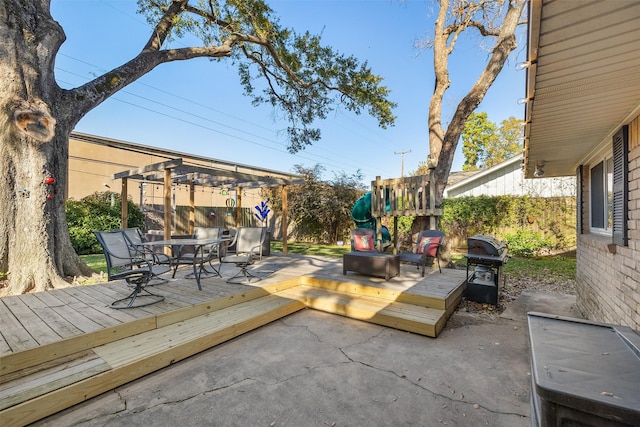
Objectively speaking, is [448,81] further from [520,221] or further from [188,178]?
[188,178]

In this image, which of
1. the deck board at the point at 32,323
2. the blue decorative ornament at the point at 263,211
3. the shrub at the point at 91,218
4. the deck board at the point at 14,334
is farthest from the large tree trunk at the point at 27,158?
the blue decorative ornament at the point at 263,211

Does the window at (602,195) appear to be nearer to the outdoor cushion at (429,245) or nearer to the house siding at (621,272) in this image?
the house siding at (621,272)

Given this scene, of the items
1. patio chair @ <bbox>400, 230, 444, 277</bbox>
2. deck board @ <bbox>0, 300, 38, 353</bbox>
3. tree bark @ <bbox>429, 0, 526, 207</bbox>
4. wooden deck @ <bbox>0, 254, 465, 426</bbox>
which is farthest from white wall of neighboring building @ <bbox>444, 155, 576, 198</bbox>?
deck board @ <bbox>0, 300, 38, 353</bbox>

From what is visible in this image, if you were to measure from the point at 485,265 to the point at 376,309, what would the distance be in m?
2.18

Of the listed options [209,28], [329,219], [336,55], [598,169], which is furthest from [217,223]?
[598,169]

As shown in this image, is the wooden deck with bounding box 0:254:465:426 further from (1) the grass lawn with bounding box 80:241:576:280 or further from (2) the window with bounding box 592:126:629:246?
(1) the grass lawn with bounding box 80:241:576:280

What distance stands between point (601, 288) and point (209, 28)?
10.8m

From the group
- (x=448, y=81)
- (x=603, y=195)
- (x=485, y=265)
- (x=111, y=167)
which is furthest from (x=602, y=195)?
(x=111, y=167)

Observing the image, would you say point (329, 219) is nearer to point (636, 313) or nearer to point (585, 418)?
point (636, 313)

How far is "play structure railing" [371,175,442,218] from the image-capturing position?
21.8 feet

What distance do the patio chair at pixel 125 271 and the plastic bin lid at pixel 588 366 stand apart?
13.7 feet

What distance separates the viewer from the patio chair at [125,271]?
146 inches

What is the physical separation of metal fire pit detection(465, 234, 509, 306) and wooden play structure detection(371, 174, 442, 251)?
159 centimetres

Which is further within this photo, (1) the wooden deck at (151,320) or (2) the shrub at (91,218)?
(2) the shrub at (91,218)
